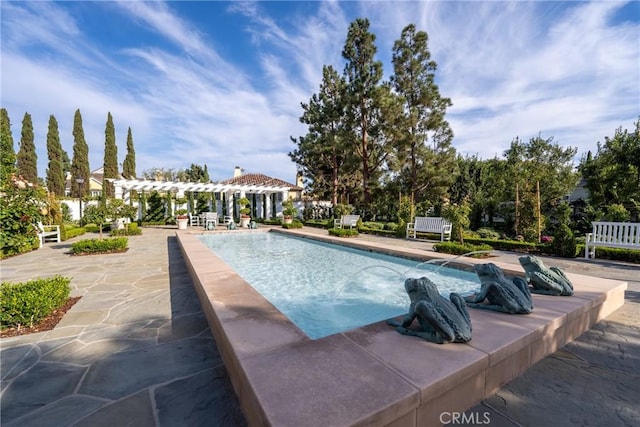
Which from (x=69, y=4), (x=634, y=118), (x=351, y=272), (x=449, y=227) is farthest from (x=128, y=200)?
(x=634, y=118)

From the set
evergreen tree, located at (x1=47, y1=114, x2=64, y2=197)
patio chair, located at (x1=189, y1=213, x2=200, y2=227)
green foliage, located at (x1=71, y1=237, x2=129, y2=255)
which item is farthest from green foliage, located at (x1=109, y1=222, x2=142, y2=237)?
evergreen tree, located at (x1=47, y1=114, x2=64, y2=197)

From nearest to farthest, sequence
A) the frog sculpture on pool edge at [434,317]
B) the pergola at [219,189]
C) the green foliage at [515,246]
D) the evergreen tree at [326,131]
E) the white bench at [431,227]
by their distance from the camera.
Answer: the frog sculpture on pool edge at [434,317] → the green foliage at [515,246] → the white bench at [431,227] → the pergola at [219,189] → the evergreen tree at [326,131]

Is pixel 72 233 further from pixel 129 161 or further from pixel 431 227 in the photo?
pixel 129 161

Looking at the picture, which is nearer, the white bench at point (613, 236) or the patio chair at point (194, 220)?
the white bench at point (613, 236)

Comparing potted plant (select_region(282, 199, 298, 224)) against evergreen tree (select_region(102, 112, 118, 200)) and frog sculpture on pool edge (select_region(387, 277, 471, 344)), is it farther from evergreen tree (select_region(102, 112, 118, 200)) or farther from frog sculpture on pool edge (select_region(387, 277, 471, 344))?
evergreen tree (select_region(102, 112, 118, 200))

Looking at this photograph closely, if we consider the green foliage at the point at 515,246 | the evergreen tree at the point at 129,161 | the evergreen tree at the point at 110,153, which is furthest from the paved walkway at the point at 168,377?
the evergreen tree at the point at 129,161

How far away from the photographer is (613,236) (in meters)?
6.17

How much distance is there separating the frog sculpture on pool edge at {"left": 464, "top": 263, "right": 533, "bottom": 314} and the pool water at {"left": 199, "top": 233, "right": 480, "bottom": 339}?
1193 millimetres

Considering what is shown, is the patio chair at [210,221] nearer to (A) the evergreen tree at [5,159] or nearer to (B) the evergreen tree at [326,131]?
(B) the evergreen tree at [326,131]

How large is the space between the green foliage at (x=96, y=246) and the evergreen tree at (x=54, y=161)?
26065 millimetres

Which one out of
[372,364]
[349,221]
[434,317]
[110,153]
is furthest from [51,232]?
[110,153]

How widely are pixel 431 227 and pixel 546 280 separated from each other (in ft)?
23.6

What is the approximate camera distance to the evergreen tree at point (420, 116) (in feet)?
55.4

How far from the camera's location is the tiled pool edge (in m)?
1.35
